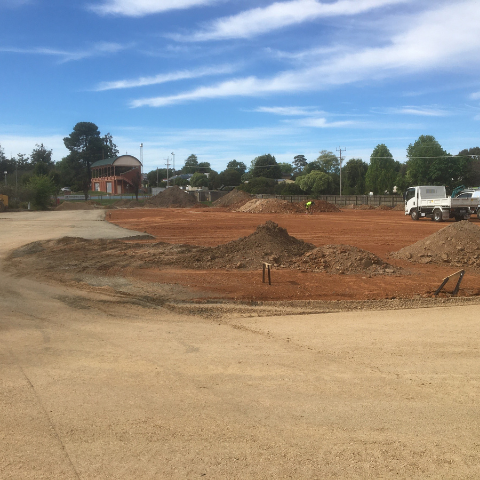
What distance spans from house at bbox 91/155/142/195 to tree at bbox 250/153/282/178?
27.6 metres

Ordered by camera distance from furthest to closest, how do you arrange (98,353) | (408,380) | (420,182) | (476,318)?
(420,182) < (476,318) < (98,353) < (408,380)

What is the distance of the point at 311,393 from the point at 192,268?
962cm

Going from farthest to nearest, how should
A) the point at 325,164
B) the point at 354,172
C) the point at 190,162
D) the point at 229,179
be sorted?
the point at 190,162, the point at 325,164, the point at 229,179, the point at 354,172

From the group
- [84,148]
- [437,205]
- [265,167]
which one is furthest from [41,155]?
[437,205]

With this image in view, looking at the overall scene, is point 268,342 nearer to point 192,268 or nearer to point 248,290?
point 248,290

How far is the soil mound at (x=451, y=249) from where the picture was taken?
15.4 meters

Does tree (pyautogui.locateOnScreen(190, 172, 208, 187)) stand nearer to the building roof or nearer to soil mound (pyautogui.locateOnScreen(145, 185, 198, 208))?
the building roof

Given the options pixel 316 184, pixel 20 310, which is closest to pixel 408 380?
pixel 20 310

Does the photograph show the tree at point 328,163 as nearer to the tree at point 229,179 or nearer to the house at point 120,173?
the tree at point 229,179

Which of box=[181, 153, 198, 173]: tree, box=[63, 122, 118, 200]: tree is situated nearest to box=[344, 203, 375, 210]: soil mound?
box=[63, 122, 118, 200]: tree

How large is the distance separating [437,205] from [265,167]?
3136 inches

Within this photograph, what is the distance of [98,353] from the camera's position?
22.6 ft

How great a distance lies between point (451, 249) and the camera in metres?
15.8

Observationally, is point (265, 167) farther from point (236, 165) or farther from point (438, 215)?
point (438, 215)
